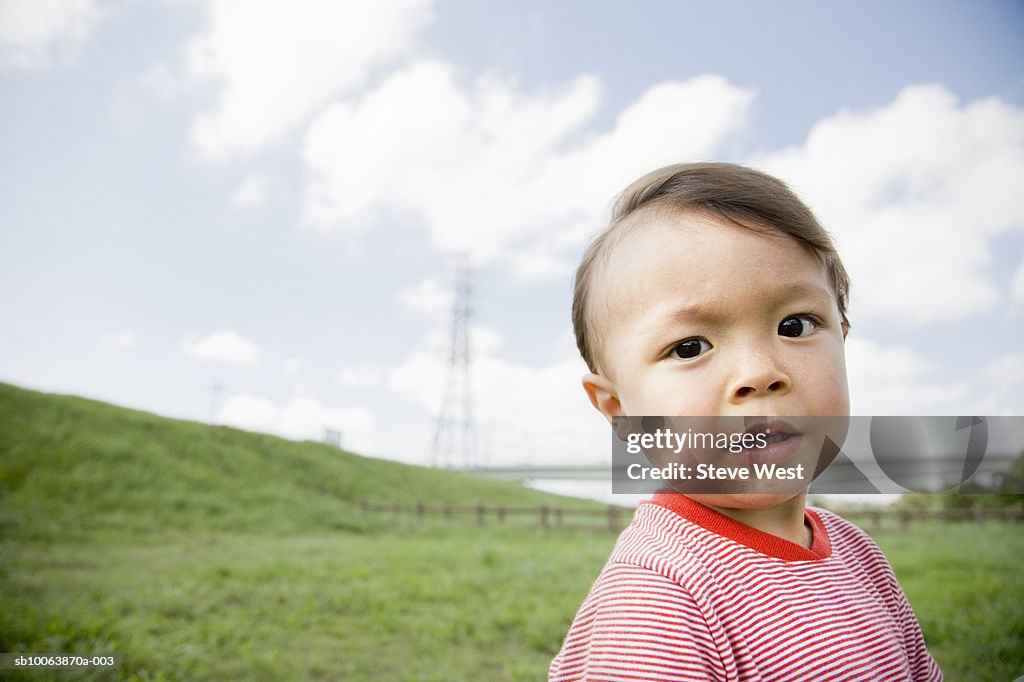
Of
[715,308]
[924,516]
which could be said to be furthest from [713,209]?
[924,516]

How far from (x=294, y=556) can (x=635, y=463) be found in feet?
18.9

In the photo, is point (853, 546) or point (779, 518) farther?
point (853, 546)

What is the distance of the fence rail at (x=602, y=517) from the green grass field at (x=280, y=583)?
0.54 m

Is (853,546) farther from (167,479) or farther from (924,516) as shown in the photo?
(924,516)

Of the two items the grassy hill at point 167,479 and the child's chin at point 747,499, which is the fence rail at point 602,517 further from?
the child's chin at point 747,499

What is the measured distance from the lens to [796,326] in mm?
907

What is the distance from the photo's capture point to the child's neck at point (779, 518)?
97cm

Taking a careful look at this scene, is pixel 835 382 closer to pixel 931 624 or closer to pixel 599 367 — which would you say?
pixel 599 367

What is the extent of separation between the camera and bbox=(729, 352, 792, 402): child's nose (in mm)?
830

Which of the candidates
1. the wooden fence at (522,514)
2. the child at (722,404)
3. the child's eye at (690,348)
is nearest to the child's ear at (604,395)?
the child at (722,404)

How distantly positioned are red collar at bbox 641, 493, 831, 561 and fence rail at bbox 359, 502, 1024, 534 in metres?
10.1

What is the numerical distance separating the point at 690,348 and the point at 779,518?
1.01ft

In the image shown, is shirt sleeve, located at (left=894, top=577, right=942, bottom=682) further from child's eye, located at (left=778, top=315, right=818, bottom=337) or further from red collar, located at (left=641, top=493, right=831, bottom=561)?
child's eye, located at (left=778, top=315, right=818, bottom=337)

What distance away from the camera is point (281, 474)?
14047 millimetres
